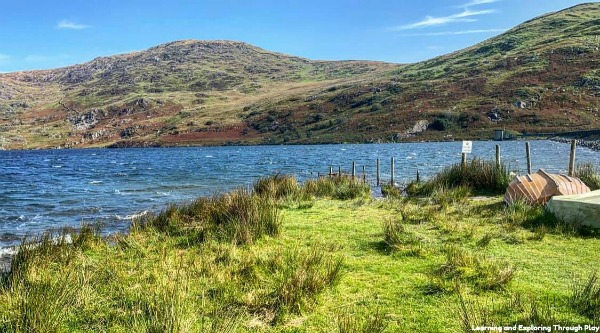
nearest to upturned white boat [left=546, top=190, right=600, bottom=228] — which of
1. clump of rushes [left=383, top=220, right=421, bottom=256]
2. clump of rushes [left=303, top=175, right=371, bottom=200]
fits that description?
clump of rushes [left=383, top=220, right=421, bottom=256]

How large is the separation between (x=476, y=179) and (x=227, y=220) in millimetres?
11225

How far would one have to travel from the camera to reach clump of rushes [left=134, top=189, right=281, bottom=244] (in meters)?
9.70

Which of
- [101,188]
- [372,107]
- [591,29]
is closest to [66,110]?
[372,107]

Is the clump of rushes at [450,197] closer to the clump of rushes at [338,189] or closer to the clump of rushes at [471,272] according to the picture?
the clump of rushes at [338,189]

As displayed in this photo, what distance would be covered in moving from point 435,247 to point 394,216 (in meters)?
4.03

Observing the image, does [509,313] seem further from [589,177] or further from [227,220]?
[589,177]

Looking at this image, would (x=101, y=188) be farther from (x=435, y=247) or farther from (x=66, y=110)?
(x=66, y=110)

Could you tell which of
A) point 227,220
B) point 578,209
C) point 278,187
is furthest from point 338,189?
point 578,209

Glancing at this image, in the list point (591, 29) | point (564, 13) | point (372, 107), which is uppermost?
point (564, 13)

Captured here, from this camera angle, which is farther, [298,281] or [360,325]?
[298,281]

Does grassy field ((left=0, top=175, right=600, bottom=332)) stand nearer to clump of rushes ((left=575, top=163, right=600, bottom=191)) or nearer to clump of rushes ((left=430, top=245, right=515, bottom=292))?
clump of rushes ((left=430, top=245, right=515, bottom=292))

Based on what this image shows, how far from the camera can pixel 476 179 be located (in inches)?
696

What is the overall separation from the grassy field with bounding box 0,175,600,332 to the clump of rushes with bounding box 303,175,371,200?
5546 mm

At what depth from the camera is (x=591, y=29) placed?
123625 millimetres
